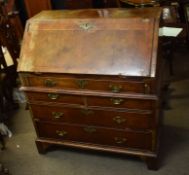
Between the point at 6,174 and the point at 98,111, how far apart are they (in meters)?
0.84

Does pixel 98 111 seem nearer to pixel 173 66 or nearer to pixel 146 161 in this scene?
pixel 146 161

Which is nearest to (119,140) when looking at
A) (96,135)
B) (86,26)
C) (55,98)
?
(96,135)

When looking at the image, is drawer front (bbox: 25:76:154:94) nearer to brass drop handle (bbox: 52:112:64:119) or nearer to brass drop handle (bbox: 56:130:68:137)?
brass drop handle (bbox: 52:112:64:119)

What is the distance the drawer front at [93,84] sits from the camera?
5.99 feet

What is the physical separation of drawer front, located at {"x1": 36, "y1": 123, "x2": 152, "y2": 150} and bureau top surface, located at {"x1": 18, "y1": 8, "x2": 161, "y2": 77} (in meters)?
0.48

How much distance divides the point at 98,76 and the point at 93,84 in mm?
79

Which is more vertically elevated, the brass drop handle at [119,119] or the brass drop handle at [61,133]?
the brass drop handle at [119,119]

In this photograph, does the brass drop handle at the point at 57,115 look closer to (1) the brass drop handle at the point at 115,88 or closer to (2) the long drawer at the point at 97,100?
(2) the long drawer at the point at 97,100

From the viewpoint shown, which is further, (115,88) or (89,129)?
(89,129)

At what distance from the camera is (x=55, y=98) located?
208 centimetres

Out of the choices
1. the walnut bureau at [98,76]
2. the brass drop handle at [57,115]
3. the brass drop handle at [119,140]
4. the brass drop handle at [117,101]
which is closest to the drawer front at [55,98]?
the walnut bureau at [98,76]

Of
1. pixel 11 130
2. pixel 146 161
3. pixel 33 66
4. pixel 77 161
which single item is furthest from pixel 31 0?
pixel 146 161

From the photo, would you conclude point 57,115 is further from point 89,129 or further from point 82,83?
point 82,83

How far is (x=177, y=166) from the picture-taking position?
2.17m
